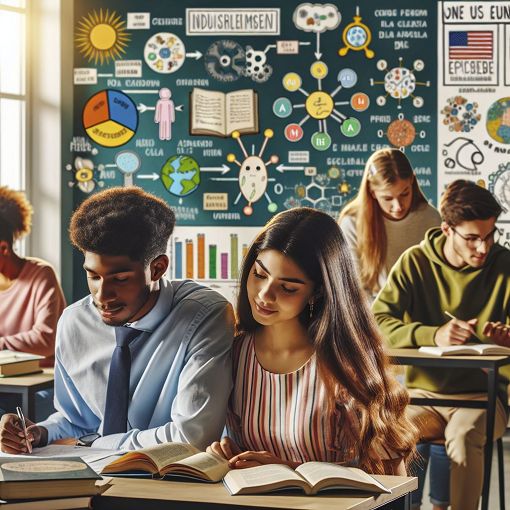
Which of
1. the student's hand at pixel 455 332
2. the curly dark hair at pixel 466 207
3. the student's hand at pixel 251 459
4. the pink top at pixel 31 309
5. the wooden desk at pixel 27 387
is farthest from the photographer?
the pink top at pixel 31 309

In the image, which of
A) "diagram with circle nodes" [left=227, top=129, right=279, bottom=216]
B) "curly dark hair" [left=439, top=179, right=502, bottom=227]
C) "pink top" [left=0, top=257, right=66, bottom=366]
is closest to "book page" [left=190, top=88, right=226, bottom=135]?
"diagram with circle nodes" [left=227, top=129, right=279, bottom=216]

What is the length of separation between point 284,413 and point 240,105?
4404mm

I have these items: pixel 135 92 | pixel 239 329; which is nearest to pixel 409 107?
pixel 135 92

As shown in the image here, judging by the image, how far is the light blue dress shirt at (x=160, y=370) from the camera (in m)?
2.46

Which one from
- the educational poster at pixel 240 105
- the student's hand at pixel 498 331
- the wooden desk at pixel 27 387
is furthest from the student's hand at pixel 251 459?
the educational poster at pixel 240 105

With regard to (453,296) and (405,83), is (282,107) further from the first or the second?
(453,296)

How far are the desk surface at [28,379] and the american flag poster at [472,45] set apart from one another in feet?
11.9

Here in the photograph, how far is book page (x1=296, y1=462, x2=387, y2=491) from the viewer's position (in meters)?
2.07

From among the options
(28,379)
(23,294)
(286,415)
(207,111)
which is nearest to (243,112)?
(207,111)

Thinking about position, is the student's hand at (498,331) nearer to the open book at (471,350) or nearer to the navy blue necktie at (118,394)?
the open book at (471,350)

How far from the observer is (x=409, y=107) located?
6.57 metres

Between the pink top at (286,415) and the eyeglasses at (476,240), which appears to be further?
the eyeglasses at (476,240)

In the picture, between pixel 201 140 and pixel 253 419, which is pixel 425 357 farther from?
pixel 201 140

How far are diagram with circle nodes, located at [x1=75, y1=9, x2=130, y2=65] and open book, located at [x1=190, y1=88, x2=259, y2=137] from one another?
1.97 ft
